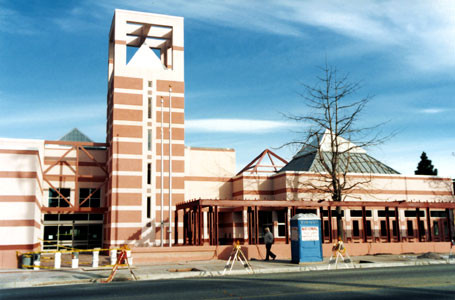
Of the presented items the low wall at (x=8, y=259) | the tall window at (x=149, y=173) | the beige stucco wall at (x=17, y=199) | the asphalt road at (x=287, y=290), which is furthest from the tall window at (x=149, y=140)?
the asphalt road at (x=287, y=290)

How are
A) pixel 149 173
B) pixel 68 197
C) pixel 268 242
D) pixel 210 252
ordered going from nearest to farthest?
pixel 268 242 → pixel 210 252 → pixel 149 173 → pixel 68 197

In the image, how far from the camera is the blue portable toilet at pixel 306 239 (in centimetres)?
2306

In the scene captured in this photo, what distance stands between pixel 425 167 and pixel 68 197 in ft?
196

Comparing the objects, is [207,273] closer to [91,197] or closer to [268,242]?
[268,242]

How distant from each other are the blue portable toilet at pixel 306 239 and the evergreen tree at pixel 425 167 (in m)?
58.7

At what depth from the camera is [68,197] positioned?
41250mm

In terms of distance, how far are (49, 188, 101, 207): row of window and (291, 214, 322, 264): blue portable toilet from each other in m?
23.2

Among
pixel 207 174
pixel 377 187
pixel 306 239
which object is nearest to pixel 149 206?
pixel 207 174

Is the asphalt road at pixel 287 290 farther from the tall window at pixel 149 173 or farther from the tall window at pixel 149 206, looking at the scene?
the tall window at pixel 149 173

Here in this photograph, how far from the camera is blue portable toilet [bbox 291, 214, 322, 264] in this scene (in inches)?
908

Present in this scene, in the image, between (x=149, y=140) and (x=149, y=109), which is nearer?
(x=149, y=140)

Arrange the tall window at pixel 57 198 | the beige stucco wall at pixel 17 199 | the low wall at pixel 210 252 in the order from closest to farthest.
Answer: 1. the beige stucco wall at pixel 17 199
2. the low wall at pixel 210 252
3. the tall window at pixel 57 198

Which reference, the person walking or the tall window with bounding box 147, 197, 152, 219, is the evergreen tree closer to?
the tall window with bounding box 147, 197, 152, 219

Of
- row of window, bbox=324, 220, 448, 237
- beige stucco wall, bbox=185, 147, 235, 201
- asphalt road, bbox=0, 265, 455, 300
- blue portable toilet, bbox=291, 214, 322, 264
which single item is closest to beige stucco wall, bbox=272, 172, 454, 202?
row of window, bbox=324, 220, 448, 237
